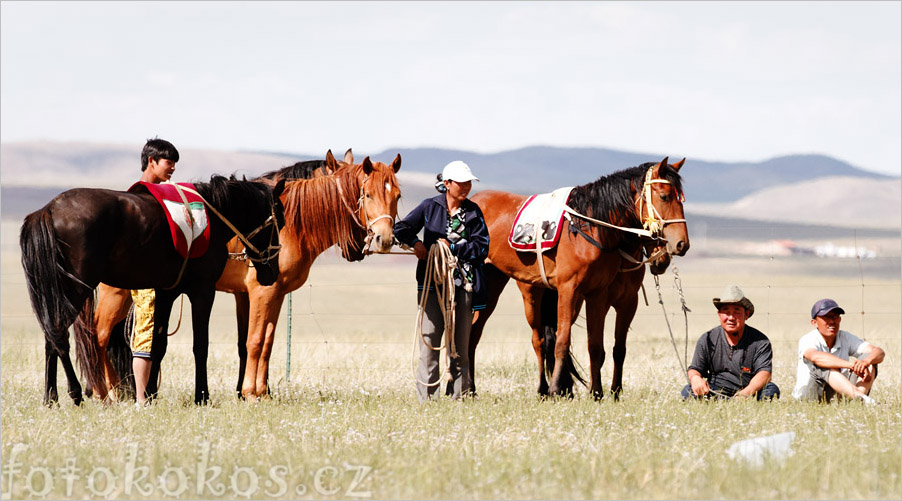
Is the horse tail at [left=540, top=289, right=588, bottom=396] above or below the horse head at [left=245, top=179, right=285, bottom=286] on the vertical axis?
below

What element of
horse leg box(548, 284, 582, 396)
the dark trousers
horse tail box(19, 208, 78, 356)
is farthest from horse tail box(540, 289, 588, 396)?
horse tail box(19, 208, 78, 356)

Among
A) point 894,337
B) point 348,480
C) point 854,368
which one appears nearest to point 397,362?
point 854,368

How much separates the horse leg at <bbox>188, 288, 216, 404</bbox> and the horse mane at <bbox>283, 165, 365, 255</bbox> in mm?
1047

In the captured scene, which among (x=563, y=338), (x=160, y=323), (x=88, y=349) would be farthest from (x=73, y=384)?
(x=563, y=338)

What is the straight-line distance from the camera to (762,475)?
5023mm

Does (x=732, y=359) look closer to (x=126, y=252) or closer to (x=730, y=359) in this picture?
Result: (x=730, y=359)

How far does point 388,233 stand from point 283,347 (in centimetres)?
851

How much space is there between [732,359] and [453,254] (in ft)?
8.15

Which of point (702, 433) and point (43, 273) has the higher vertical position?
point (43, 273)

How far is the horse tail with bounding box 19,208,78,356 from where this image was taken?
6.62m

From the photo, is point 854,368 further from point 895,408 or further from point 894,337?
point 894,337

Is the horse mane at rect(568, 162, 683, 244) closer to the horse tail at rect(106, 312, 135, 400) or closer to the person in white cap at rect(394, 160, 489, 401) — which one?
the person in white cap at rect(394, 160, 489, 401)

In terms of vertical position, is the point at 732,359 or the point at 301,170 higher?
the point at 301,170

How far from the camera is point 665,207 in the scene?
8.12 m
